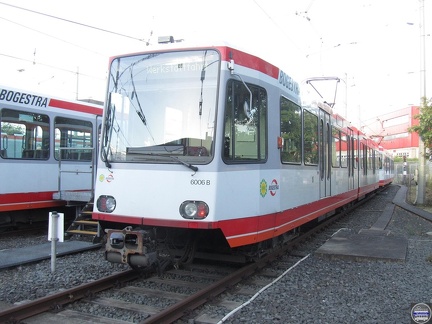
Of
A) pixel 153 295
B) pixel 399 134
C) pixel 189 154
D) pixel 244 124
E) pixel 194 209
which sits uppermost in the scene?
pixel 399 134

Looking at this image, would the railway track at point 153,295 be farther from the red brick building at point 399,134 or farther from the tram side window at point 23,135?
the red brick building at point 399,134

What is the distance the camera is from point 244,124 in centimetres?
551

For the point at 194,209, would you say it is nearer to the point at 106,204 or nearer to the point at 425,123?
the point at 106,204

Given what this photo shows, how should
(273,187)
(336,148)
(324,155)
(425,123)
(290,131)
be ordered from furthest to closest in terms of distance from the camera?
(425,123) < (336,148) < (324,155) < (290,131) < (273,187)

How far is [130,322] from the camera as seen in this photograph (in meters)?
4.49

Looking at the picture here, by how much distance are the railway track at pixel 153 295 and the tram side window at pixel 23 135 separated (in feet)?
16.9

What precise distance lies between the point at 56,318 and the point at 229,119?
9.89ft

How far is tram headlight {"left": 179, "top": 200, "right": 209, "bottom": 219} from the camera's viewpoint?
492cm

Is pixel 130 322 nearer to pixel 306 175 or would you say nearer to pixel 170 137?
pixel 170 137

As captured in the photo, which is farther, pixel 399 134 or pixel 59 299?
pixel 399 134

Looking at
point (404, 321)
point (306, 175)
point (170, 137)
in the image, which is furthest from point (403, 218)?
point (170, 137)

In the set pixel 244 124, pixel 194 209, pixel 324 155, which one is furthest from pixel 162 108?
pixel 324 155

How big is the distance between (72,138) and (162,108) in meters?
6.62

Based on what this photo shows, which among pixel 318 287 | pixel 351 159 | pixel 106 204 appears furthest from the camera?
pixel 351 159
